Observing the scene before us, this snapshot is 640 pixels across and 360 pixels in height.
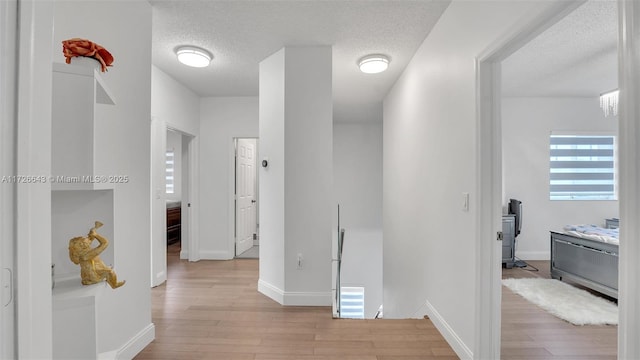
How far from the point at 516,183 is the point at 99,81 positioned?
18.9 feet

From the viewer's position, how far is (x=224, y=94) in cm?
477

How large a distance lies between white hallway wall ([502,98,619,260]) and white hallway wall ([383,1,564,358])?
2.42 m

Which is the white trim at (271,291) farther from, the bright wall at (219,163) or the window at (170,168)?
the window at (170,168)

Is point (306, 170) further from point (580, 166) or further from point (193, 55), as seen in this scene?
point (580, 166)

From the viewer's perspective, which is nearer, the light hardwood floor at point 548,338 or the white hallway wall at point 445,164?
the white hallway wall at point 445,164

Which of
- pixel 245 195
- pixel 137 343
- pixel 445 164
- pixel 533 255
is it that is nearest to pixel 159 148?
pixel 245 195

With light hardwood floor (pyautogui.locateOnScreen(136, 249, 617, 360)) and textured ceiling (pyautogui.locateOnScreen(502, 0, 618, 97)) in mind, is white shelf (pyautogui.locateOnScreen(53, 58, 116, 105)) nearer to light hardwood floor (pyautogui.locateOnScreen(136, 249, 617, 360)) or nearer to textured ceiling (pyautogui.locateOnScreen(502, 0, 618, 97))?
light hardwood floor (pyautogui.locateOnScreen(136, 249, 617, 360))

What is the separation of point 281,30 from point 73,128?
7.02ft

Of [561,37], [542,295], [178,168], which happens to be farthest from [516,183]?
[178,168]

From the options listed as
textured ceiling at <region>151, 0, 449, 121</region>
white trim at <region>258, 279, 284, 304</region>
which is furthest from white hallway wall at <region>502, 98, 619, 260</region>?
white trim at <region>258, 279, 284, 304</region>

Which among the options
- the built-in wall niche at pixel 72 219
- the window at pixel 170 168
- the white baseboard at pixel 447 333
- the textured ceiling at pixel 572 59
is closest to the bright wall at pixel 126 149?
the built-in wall niche at pixel 72 219

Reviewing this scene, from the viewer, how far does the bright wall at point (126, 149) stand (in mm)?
1918

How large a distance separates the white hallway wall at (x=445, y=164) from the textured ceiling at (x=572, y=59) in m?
1.15

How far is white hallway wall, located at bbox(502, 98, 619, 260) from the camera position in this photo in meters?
5.14
